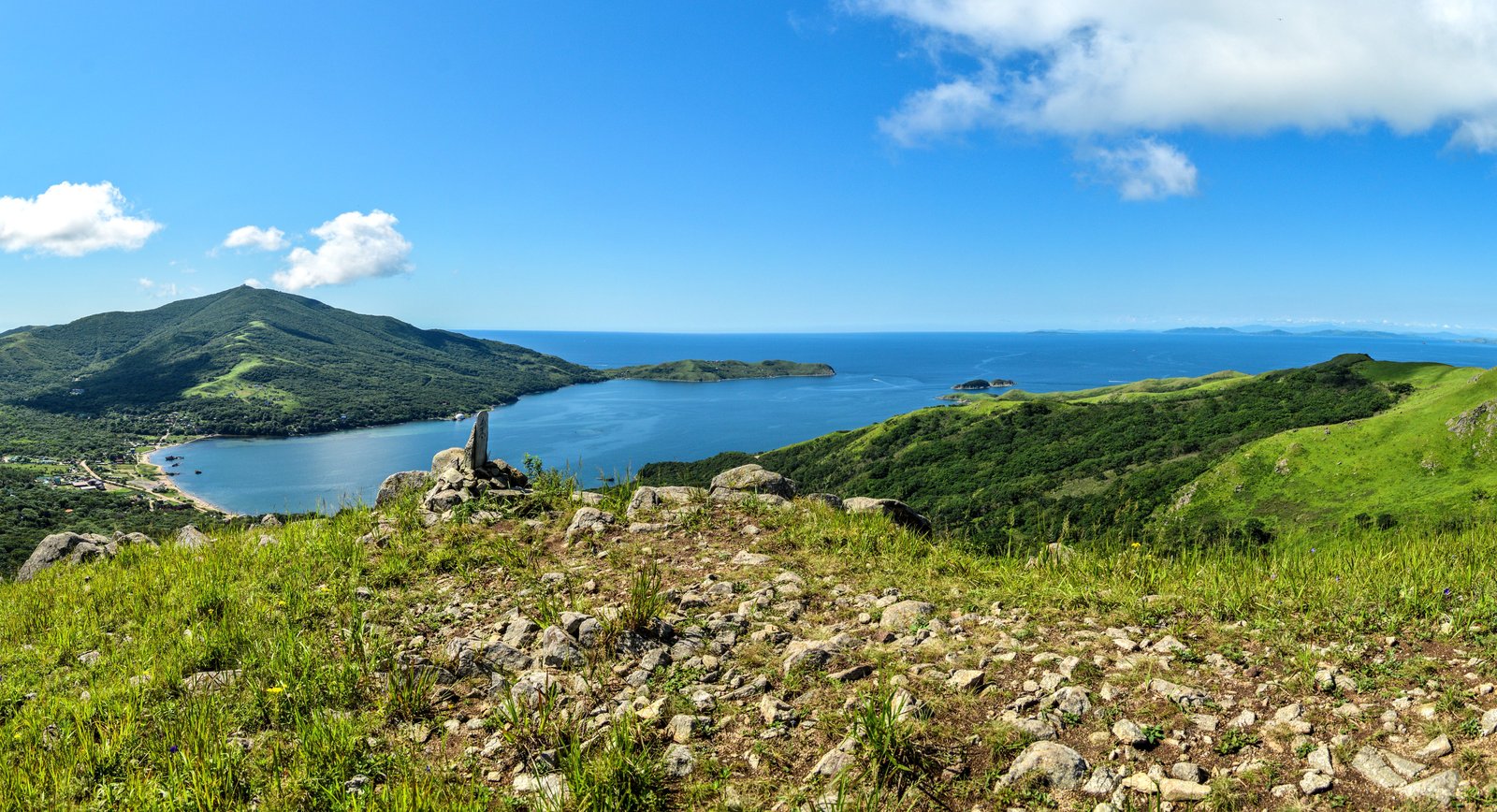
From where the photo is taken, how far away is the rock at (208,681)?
20.6ft

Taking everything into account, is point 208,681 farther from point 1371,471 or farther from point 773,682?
point 1371,471

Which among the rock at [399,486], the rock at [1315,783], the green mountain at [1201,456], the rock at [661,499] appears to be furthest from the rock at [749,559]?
the green mountain at [1201,456]

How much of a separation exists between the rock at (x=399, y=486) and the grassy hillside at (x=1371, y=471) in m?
76.1

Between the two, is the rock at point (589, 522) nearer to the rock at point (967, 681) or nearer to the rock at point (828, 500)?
the rock at point (828, 500)

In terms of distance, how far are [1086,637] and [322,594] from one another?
9.22 metres

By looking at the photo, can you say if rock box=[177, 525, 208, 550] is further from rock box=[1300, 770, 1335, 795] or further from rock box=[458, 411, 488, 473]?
rock box=[1300, 770, 1335, 795]

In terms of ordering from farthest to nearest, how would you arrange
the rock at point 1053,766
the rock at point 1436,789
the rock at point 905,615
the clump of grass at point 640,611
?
the rock at point 905,615 → the clump of grass at point 640,611 → the rock at point 1053,766 → the rock at point 1436,789

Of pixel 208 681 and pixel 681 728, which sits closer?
pixel 681 728

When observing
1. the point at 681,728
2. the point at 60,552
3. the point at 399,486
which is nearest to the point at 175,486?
the point at 60,552

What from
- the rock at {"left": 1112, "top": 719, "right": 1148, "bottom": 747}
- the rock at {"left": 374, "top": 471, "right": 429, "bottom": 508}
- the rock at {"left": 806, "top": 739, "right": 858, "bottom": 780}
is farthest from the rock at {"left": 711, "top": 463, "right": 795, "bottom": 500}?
the rock at {"left": 1112, "top": 719, "right": 1148, "bottom": 747}

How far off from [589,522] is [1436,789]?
9.88 meters

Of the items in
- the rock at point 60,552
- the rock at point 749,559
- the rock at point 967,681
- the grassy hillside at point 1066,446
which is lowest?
the grassy hillside at point 1066,446

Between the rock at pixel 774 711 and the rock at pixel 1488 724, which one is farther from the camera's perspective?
the rock at pixel 774 711

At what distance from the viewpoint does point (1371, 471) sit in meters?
69.6
